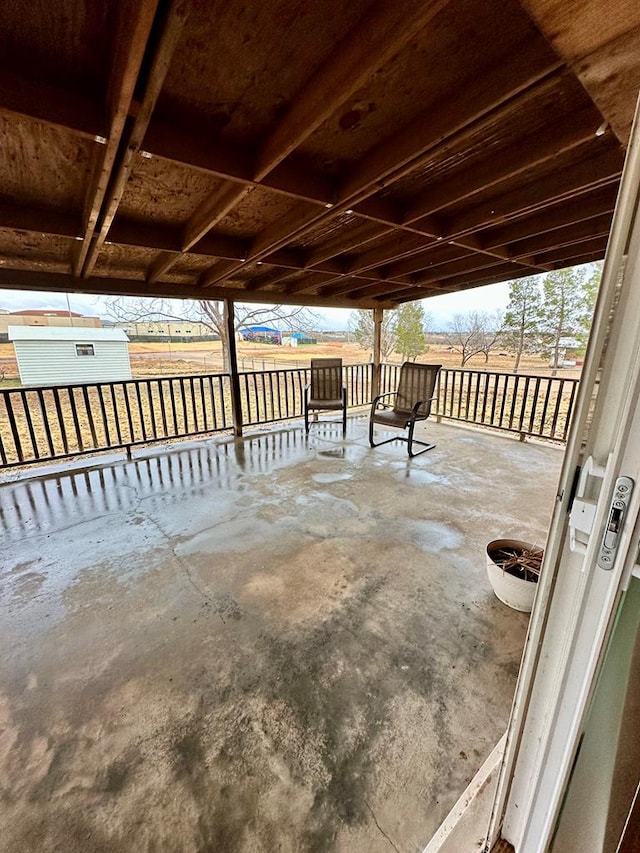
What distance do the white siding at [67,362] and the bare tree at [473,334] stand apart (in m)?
9.54

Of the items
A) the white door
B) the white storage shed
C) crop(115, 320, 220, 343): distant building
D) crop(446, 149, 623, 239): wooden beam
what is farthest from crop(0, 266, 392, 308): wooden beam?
crop(115, 320, 220, 343): distant building

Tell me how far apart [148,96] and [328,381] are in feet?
13.8

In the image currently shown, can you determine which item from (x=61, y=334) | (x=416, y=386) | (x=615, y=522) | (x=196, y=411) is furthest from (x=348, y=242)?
(x=61, y=334)

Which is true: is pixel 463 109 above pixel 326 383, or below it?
above

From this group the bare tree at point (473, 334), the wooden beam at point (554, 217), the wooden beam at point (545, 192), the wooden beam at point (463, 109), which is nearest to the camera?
the wooden beam at point (463, 109)

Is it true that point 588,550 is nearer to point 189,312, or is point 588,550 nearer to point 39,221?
point 39,221

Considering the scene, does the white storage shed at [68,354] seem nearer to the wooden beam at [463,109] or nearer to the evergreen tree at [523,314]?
the wooden beam at [463,109]

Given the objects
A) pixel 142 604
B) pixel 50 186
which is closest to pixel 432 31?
pixel 50 186

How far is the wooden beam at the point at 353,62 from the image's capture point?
3.34 ft

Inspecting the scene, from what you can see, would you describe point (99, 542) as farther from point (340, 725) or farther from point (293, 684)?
point (340, 725)

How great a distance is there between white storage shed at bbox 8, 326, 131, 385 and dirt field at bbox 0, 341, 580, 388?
65 cm

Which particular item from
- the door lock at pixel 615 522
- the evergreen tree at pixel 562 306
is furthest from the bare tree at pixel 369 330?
the door lock at pixel 615 522

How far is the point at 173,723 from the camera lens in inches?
52.6

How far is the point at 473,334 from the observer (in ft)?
34.1
